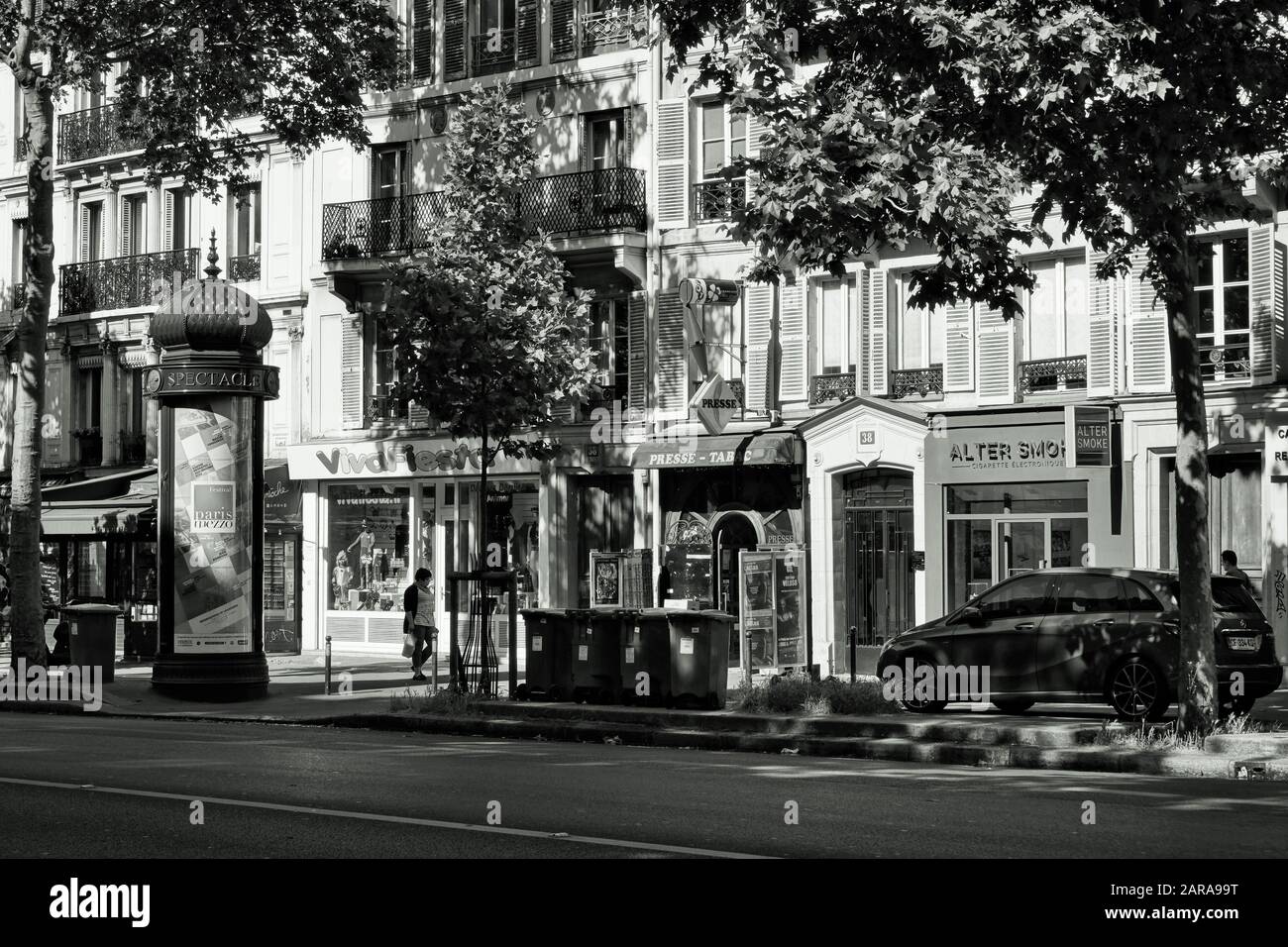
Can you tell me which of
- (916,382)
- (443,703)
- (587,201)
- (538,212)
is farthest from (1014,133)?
(538,212)

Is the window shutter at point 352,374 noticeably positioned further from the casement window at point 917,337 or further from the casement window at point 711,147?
the casement window at point 917,337

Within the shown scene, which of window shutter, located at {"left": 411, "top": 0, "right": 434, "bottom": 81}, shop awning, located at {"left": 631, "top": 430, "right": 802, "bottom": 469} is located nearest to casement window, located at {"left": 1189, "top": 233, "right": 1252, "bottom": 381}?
shop awning, located at {"left": 631, "top": 430, "right": 802, "bottom": 469}

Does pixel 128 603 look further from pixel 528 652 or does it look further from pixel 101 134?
pixel 528 652

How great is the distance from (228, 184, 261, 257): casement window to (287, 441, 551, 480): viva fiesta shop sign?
491 centimetres

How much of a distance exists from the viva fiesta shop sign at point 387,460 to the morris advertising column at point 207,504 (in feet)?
29.2

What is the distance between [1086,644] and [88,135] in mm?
30453

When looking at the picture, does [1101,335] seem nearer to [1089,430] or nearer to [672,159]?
[1089,430]

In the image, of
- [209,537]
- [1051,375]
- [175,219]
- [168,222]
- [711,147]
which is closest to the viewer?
[209,537]

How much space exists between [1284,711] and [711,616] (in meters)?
6.37

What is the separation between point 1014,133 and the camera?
14.4 metres

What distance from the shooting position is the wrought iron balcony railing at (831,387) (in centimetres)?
2931

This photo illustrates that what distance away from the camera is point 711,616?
781 inches

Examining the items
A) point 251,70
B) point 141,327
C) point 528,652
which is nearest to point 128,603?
point 141,327

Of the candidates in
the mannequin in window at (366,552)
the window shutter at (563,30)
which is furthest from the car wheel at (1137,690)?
the mannequin in window at (366,552)
